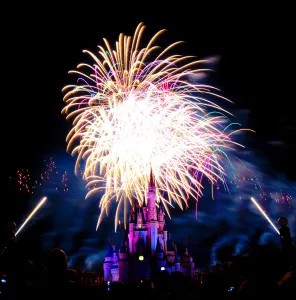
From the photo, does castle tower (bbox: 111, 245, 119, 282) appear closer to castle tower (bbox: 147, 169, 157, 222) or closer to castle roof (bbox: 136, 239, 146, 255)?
castle roof (bbox: 136, 239, 146, 255)

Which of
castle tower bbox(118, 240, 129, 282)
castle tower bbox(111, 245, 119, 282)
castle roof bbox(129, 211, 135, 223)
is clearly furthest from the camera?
castle roof bbox(129, 211, 135, 223)

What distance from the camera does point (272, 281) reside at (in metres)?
5.80

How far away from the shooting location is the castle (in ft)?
286

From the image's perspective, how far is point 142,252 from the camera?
294 feet

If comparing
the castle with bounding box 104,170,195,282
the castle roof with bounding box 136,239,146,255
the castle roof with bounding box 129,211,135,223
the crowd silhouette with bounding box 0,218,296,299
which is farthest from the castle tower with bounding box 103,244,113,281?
the crowd silhouette with bounding box 0,218,296,299

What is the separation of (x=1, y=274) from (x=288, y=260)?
808 cm

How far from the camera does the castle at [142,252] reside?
87250 mm

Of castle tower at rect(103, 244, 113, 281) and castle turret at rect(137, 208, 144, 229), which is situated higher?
castle turret at rect(137, 208, 144, 229)

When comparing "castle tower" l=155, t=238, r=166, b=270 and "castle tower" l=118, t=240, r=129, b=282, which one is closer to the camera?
"castle tower" l=155, t=238, r=166, b=270

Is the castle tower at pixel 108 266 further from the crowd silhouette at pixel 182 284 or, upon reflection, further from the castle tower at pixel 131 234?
the crowd silhouette at pixel 182 284

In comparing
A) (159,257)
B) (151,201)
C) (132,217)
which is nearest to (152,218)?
(151,201)

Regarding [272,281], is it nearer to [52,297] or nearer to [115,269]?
[52,297]

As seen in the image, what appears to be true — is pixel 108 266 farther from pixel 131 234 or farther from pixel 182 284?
pixel 182 284

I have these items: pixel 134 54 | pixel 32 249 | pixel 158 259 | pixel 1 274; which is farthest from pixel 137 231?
pixel 1 274
